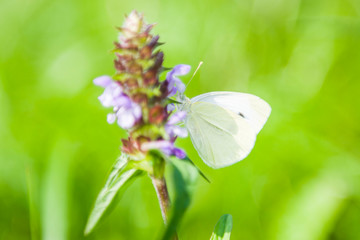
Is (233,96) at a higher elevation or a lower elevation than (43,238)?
higher

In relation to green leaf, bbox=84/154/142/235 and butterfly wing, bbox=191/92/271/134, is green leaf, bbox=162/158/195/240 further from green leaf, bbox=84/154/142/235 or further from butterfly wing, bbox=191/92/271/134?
→ butterfly wing, bbox=191/92/271/134

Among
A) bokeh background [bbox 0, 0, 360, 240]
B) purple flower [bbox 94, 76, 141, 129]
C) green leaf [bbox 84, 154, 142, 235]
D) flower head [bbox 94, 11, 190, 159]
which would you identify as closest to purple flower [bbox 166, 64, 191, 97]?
flower head [bbox 94, 11, 190, 159]

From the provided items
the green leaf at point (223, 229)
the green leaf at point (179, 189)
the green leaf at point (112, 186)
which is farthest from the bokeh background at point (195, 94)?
the green leaf at point (179, 189)

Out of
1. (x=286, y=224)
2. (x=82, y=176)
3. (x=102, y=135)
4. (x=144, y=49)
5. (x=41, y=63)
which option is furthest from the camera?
(x=41, y=63)

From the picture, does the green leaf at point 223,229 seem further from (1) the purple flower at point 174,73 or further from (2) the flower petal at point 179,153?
(1) the purple flower at point 174,73

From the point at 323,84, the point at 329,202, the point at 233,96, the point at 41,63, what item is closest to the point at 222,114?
the point at 233,96

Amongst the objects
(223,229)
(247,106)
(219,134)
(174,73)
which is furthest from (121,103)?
(247,106)

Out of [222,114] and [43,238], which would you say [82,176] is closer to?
[43,238]
